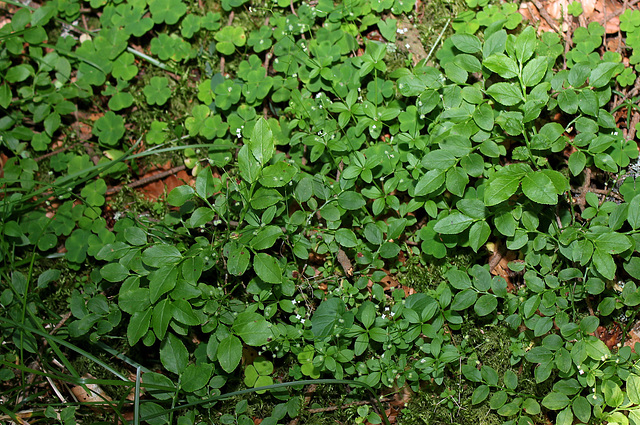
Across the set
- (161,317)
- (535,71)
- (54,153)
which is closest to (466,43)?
(535,71)

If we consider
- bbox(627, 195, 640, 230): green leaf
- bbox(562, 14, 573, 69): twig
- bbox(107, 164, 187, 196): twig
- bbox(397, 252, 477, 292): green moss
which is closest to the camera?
bbox(627, 195, 640, 230): green leaf

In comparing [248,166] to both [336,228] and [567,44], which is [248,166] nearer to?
[336,228]

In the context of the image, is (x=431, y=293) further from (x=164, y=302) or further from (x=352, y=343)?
(x=164, y=302)

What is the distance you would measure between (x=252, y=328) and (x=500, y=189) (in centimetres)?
132

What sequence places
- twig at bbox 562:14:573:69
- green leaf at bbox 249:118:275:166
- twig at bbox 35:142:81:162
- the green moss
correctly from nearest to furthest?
1. green leaf at bbox 249:118:275:166
2. the green moss
3. twig at bbox 562:14:573:69
4. twig at bbox 35:142:81:162

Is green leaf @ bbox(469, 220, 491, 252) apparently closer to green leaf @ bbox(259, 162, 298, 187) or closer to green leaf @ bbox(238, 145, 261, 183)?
green leaf @ bbox(259, 162, 298, 187)

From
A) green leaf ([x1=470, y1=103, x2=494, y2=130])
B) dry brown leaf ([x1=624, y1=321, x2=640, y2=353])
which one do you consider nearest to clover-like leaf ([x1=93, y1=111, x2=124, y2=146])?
green leaf ([x1=470, y1=103, x2=494, y2=130])

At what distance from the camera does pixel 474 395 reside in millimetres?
2152

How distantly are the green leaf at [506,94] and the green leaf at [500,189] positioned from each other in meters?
0.43

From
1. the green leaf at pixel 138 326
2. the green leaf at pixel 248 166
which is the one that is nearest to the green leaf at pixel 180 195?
the green leaf at pixel 248 166

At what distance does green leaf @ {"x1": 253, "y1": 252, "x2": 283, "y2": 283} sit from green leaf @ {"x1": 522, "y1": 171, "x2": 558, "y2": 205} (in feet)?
3.89

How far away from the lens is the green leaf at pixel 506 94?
2248 mm

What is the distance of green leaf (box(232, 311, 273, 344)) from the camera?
83.3 inches

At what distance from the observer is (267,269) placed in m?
2.09
